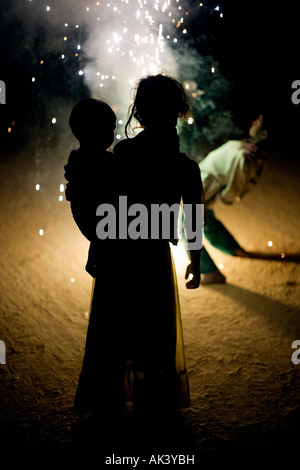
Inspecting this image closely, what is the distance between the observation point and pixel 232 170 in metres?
3.90

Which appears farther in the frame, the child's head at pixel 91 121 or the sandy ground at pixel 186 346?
the sandy ground at pixel 186 346

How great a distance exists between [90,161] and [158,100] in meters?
0.49

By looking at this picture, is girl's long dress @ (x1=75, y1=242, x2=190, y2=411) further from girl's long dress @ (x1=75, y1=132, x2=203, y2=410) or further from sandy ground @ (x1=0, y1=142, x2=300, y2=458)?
sandy ground @ (x1=0, y1=142, x2=300, y2=458)

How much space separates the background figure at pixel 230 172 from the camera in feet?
12.5

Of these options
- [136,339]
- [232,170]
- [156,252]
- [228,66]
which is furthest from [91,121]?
[228,66]

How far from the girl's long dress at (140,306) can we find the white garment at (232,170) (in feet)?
7.31

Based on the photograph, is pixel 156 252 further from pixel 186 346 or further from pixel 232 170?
pixel 232 170

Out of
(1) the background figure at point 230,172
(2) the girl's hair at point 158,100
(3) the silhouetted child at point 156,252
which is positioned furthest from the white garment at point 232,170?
(2) the girl's hair at point 158,100

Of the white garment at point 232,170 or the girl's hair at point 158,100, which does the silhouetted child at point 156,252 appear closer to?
the girl's hair at point 158,100

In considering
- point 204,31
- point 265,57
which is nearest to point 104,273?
point 204,31

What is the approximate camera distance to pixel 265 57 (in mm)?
12195

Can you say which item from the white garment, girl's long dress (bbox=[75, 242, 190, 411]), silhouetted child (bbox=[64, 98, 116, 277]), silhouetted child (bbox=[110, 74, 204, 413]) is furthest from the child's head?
the white garment

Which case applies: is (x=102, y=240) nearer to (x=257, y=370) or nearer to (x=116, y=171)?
(x=116, y=171)

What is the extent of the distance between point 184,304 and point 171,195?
2.26 meters
